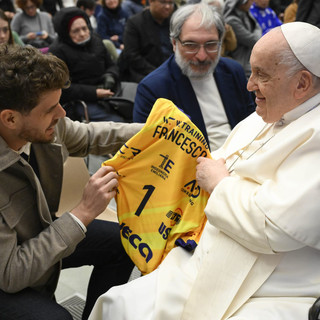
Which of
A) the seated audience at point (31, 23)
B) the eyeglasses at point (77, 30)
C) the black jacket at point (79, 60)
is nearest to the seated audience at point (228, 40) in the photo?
the black jacket at point (79, 60)

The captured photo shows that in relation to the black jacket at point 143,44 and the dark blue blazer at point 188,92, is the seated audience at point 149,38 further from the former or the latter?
the dark blue blazer at point 188,92

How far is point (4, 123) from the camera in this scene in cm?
169

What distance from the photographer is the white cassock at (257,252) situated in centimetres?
147

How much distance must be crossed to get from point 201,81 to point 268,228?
1568 mm

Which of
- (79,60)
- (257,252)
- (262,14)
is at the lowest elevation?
(257,252)

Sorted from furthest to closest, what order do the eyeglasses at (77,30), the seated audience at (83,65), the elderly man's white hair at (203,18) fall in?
the eyeglasses at (77,30), the seated audience at (83,65), the elderly man's white hair at (203,18)

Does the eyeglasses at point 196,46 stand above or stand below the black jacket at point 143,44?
above

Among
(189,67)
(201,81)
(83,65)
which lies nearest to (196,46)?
(189,67)

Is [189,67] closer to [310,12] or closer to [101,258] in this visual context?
[101,258]

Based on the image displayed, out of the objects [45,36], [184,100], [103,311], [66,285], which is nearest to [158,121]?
[103,311]

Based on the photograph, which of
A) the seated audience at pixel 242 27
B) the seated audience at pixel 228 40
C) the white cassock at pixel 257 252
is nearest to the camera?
the white cassock at pixel 257 252

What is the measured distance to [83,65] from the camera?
177 inches

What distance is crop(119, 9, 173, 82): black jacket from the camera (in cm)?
500

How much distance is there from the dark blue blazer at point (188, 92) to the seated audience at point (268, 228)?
3.58 ft
